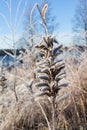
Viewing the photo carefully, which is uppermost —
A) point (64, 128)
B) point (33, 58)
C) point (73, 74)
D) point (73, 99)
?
point (33, 58)

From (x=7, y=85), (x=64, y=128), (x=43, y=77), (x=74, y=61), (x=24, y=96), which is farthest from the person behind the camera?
(x=74, y=61)

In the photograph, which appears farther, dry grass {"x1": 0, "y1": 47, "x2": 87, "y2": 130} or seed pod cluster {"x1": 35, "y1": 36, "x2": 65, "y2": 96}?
dry grass {"x1": 0, "y1": 47, "x2": 87, "y2": 130}

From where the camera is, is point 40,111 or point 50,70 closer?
point 50,70

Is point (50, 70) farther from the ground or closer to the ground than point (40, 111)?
farther from the ground

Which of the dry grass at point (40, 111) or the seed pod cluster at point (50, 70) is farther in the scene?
the dry grass at point (40, 111)

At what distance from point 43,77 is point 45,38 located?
0.24 metres

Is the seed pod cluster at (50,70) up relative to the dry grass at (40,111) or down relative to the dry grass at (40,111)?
up

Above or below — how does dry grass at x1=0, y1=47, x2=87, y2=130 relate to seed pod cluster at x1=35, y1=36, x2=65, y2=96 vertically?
below

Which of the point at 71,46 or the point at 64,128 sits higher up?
the point at 71,46

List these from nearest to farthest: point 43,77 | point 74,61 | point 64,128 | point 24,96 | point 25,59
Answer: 1. point 43,77
2. point 64,128
3. point 24,96
4. point 74,61
5. point 25,59

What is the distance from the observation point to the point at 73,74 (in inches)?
183

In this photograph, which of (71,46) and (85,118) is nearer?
(85,118)

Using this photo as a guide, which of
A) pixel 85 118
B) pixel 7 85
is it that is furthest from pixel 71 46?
pixel 85 118

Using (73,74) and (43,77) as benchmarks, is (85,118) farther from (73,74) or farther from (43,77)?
(43,77)
